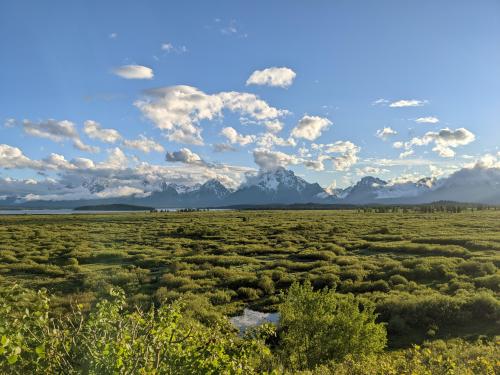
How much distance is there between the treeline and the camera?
6.76 meters

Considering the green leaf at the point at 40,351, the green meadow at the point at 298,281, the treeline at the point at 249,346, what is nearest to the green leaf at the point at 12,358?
the green leaf at the point at 40,351

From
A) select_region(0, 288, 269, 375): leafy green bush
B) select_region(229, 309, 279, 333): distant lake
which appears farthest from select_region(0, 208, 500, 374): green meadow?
select_region(0, 288, 269, 375): leafy green bush

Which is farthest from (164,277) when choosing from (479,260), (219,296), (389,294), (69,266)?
(479,260)

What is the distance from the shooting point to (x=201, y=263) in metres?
39.8

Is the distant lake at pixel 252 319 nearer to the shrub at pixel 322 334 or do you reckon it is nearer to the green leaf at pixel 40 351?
the shrub at pixel 322 334

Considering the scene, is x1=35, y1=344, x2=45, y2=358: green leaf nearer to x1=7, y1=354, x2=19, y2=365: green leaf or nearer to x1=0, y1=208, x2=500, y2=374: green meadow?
x1=7, y1=354, x2=19, y2=365: green leaf

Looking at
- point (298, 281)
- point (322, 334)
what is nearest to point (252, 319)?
point (298, 281)

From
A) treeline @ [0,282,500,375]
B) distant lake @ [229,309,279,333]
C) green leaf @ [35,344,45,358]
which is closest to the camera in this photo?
green leaf @ [35,344,45,358]

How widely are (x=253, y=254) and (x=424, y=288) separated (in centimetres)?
2271

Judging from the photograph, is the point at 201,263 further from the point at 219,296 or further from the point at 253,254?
the point at 219,296

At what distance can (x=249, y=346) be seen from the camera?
784cm

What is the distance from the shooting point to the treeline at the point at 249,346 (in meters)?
6.76

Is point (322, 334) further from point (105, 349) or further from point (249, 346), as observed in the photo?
point (105, 349)

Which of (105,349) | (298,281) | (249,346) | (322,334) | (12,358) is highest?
(12,358)
